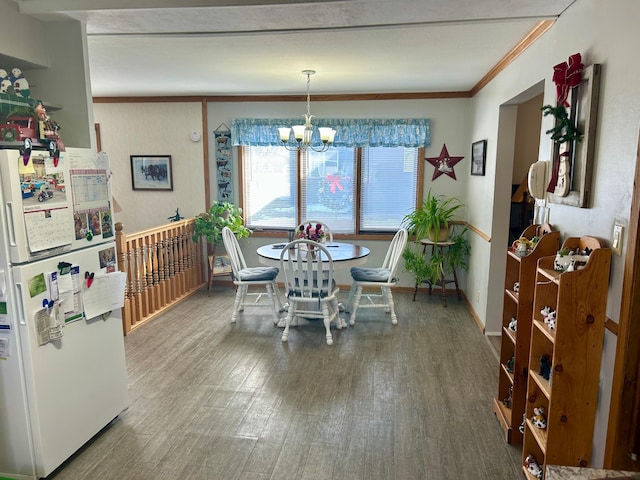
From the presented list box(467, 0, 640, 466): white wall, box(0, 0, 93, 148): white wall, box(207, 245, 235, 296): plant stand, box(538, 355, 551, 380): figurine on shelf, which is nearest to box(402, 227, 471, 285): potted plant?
box(207, 245, 235, 296): plant stand

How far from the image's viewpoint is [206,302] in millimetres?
5098

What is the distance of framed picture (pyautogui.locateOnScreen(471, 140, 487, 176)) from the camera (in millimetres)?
4266

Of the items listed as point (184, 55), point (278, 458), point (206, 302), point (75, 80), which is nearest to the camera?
point (278, 458)

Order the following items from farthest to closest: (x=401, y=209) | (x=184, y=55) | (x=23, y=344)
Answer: (x=401, y=209) → (x=184, y=55) → (x=23, y=344)

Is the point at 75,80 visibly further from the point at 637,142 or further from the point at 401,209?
the point at 401,209

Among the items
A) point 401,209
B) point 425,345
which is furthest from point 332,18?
point 401,209

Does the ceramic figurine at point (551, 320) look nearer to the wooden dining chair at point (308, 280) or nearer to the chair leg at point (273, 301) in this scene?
the wooden dining chair at point (308, 280)

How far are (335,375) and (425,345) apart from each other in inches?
38.8

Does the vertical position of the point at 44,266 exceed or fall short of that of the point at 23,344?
it exceeds it

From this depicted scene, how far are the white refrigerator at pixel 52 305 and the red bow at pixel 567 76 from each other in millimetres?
2417

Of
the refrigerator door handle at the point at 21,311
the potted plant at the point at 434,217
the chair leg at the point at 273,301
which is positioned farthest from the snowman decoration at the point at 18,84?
the potted plant at the point at 434,217

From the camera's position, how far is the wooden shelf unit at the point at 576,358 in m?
1.75

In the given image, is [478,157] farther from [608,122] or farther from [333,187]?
[608,122]

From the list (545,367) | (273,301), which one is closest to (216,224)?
(273,301)
